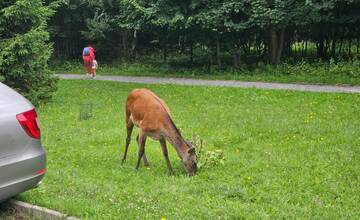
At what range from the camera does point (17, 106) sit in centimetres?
599

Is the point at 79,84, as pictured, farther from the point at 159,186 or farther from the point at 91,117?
the point at 159,186

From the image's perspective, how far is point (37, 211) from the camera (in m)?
6.31

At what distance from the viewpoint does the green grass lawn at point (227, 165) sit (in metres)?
6.43

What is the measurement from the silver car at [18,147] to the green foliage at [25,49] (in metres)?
10.5

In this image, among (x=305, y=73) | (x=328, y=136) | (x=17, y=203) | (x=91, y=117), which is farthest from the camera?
(x=305, y=73)

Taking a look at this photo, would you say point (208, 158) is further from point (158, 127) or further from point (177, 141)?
point (158, 127)

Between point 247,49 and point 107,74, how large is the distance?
7111mm

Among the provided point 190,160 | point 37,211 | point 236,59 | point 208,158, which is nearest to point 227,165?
point 208,158

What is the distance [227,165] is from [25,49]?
10039 millimetres

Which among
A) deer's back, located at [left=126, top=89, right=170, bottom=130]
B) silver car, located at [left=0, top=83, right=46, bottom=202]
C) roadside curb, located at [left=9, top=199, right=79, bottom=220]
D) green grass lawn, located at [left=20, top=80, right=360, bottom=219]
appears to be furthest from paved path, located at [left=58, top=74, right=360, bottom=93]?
silver car, located at [left=0, top=83, right=46, bottom=202]

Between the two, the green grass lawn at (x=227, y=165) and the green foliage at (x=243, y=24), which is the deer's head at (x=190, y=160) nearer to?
the green grass lawn at (x=227, y=165)

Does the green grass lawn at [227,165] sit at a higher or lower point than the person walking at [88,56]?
lower


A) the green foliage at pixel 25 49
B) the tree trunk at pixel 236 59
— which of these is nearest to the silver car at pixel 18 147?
the green foliage at pixel 25 49

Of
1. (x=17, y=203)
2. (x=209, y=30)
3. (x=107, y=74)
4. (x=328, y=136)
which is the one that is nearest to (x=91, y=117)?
Answer: (x=328, y=136)
